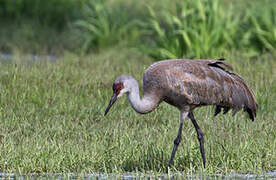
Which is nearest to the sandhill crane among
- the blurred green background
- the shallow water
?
the shallow water

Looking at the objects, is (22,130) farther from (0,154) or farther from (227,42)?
(227,42)

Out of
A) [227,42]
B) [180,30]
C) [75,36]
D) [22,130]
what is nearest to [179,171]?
[22,130]

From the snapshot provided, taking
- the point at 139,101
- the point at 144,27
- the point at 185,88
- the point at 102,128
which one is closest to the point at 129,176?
the point at 139,101

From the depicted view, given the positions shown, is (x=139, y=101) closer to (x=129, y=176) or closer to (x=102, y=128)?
(x=129, y=176)

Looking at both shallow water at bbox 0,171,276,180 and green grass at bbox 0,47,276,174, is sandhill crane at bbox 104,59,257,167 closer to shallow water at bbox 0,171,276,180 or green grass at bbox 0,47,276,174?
green grass at bbox 0,47,276,174

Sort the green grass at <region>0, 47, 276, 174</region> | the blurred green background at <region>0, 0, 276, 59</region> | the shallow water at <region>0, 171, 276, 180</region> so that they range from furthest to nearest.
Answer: the blurred green background at <region>0, 0, 276, 59</region>, the green grass at <region>0, 47, 276, 174</region>, the shallow water at <region>0, 171, 276, 180</region>

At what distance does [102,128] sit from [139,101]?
156cm

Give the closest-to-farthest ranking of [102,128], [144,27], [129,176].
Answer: [129,176], [102,128], [144,27]

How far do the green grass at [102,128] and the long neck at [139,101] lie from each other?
1.36ft

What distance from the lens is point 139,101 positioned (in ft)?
21.9

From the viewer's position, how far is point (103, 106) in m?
8.66

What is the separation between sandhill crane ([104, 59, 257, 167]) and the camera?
21.8 feet

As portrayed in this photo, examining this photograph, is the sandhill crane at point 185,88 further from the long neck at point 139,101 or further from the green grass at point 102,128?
the green grass at point 102,128

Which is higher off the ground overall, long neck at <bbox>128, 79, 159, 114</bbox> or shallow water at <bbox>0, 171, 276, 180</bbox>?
long neck at <bbox>128, 79, 159, 114</bbox>
